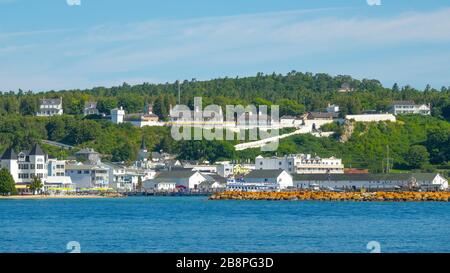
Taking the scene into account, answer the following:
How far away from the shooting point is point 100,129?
69.5 metres

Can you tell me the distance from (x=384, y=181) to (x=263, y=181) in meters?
6.73

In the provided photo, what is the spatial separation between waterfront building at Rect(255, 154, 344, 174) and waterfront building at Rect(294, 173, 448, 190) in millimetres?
2857

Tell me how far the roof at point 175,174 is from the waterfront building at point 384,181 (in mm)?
6975

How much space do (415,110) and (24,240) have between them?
59386mm

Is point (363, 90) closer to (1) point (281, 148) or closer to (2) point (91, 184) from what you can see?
(1) point (281, 148)

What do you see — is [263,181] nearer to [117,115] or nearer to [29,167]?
[29,167]

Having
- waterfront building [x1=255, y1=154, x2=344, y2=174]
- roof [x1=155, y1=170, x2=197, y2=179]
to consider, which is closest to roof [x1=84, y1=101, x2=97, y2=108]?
roof [x1=155, y1=170, x2=197, y2=179]

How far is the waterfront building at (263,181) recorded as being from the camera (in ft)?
174

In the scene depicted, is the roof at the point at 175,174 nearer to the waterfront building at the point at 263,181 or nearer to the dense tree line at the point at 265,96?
the waterfront building at the point at 263,181

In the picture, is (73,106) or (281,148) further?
(73,106)

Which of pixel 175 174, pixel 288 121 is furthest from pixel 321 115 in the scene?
pixel 175 174

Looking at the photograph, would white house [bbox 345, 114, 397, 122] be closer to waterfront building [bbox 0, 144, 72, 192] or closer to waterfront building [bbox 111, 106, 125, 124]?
waterfront building [bbox 111, 106, 125, 124]
